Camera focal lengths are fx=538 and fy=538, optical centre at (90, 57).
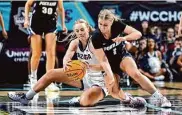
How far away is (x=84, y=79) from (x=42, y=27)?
10.2 feet

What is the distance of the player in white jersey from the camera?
7.35 meters

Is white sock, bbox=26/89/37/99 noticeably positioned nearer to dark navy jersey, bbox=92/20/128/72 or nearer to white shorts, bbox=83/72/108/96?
white shorts, bbox=83/72/108/96

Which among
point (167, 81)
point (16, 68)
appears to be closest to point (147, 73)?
point (167, 81)

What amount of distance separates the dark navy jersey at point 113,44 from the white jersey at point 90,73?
231 millimetres

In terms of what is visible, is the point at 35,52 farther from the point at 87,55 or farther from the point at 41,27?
the point at 87,55

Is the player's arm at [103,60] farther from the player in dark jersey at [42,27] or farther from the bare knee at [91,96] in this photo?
the player in dark jersey at [42,27]

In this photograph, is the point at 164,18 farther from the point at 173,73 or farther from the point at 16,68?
the point at 16,68

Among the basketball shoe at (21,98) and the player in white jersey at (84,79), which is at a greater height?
the player in white jersey at (84,79)

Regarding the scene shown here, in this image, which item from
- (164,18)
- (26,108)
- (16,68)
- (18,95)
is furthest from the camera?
(164,18)

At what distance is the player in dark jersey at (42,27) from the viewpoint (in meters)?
10.2

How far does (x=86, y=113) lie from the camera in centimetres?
661

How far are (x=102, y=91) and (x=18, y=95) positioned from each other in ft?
4.14


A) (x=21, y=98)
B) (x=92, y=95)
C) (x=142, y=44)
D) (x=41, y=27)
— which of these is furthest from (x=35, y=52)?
(x=142, y=44)

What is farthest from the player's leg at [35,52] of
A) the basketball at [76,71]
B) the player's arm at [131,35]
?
the player's arm at [131,35]
